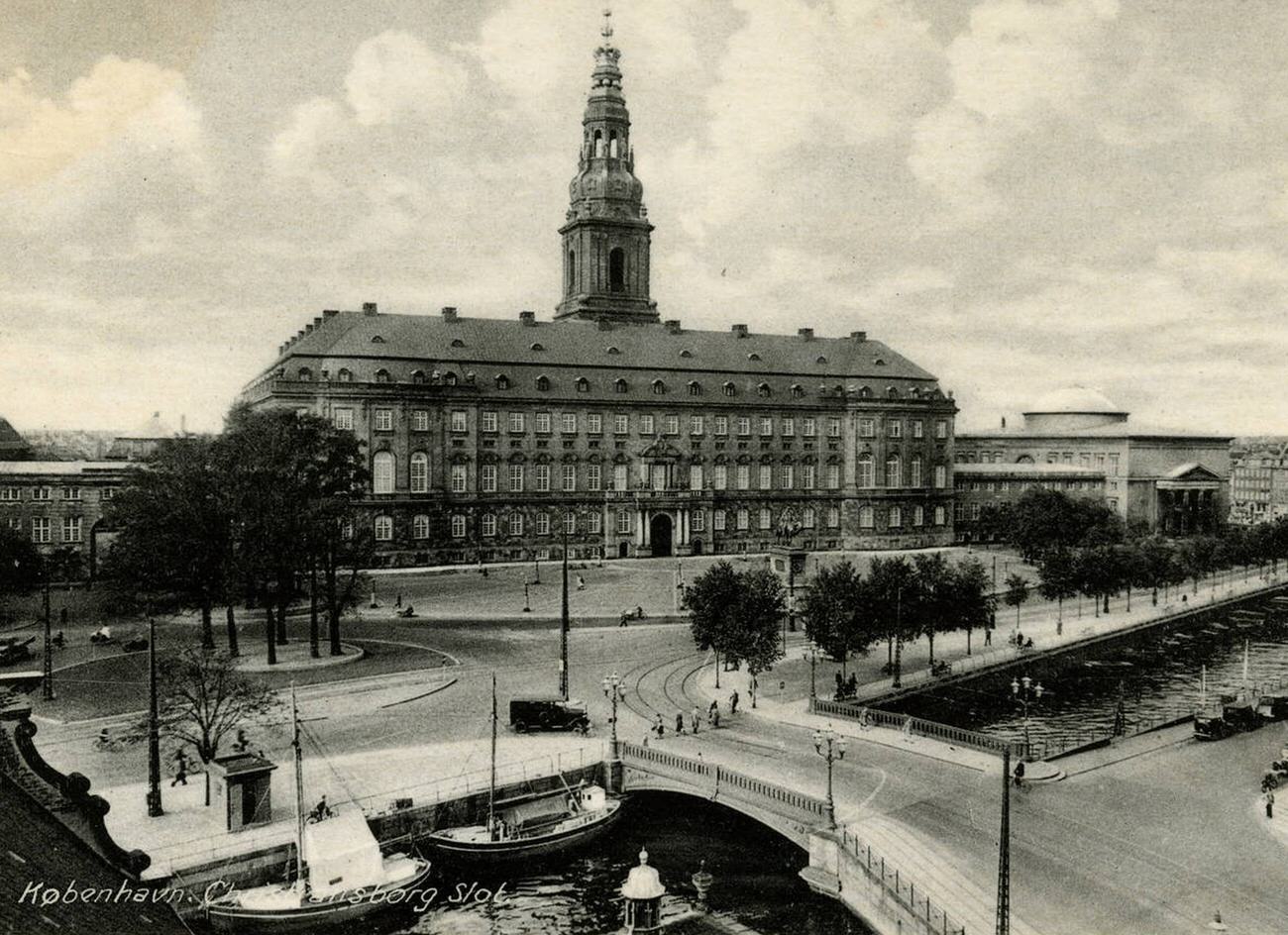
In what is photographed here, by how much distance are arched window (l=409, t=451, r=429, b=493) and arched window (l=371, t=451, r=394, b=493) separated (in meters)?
1.94

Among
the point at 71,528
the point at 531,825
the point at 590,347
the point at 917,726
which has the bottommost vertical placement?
the point at 531,825

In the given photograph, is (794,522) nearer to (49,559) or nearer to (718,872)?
(49,559)

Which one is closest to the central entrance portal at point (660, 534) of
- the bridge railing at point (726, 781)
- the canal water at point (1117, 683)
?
the canal water at point (1117, 683)

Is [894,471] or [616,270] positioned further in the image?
[616,270]

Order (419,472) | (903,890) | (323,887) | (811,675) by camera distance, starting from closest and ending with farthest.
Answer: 1. (903,890)
2. (323,887)
3. (811,675)
4. (419,472)

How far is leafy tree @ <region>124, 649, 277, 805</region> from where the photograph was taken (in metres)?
36.9

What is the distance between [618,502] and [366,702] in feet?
183

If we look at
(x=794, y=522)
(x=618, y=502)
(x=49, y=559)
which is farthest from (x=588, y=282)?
(x=49, y=559)

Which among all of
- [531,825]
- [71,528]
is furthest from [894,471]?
[531,825]

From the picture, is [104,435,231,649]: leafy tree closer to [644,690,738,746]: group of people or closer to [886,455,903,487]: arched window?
[644,690,738,746]: group of people

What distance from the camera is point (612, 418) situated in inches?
4021

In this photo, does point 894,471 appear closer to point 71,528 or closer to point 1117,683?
point 1117,683

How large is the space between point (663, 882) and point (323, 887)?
1045cm

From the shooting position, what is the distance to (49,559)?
80812 millimetres
